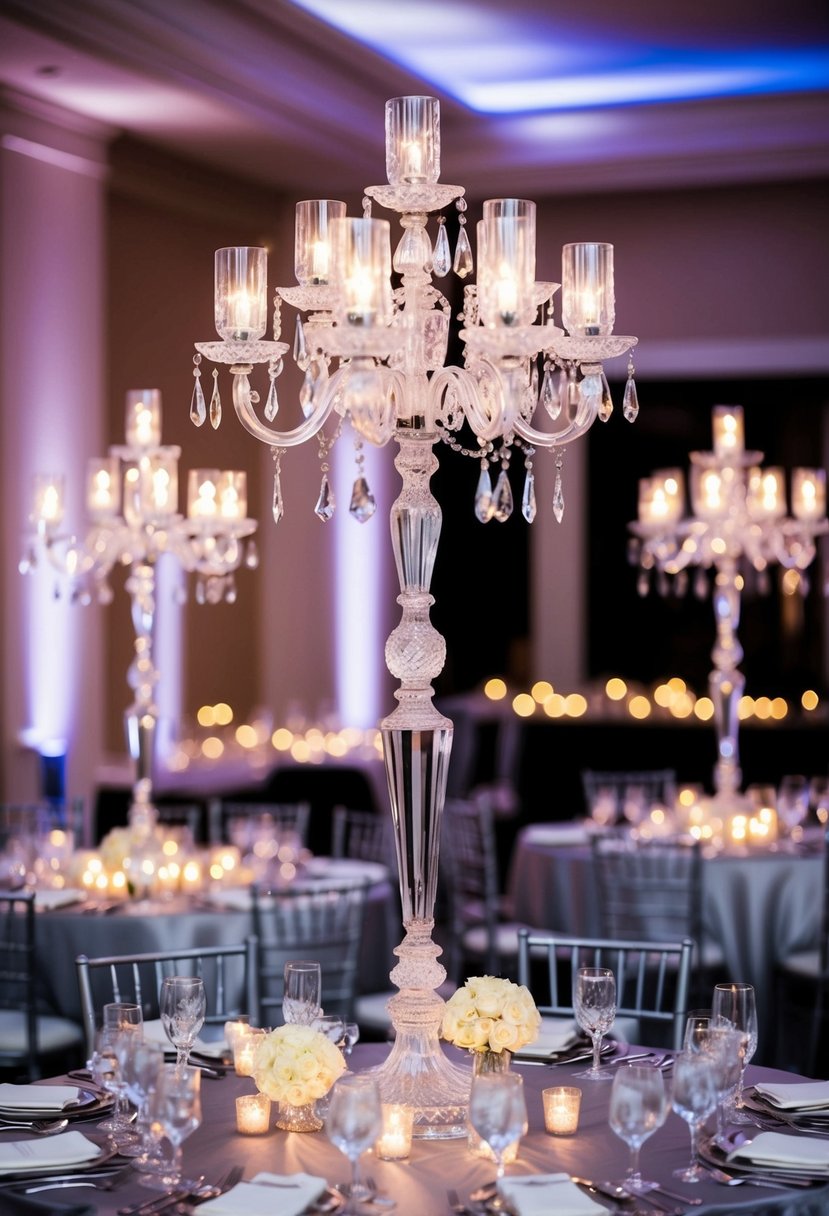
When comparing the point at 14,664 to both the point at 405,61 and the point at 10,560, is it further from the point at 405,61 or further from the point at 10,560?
the point at 405,61

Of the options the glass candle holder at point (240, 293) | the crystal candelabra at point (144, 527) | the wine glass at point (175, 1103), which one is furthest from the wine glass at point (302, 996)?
the crystal candelabra at point (144, 527)

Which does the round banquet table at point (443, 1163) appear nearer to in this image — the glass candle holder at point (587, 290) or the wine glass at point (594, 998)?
the wine glass at point (594, 998)

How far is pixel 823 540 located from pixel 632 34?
5.50 metres

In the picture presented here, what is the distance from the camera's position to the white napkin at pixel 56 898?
17.4 ft

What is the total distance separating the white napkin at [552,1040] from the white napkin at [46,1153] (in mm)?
926

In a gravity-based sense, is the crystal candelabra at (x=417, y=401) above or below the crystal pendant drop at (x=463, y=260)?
below

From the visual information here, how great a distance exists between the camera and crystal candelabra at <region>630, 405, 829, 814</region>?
6.45m

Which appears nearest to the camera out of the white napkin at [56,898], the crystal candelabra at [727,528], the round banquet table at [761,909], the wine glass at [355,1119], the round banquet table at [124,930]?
the wine glass at [355,1119]

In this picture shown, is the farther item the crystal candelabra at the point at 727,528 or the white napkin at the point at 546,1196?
the crystal candelabra at the point at 727,528

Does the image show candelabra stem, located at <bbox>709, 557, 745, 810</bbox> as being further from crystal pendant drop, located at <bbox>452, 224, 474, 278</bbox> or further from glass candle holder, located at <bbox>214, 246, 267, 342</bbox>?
glass candle holder, located at <bbox>214, 246, 267, 342</bbox>

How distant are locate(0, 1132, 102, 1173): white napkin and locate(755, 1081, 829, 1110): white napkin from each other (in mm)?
1186

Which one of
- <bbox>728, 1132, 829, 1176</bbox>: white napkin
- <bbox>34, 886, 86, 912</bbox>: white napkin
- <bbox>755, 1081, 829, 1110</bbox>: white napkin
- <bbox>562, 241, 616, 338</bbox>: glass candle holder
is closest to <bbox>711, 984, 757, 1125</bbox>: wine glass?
<bbox>755, 1081, 829, 1110</bbox>: white napkin

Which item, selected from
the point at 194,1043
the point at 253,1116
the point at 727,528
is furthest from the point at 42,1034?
the point at 727,528

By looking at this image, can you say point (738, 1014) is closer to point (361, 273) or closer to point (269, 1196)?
point (269, 1196)
